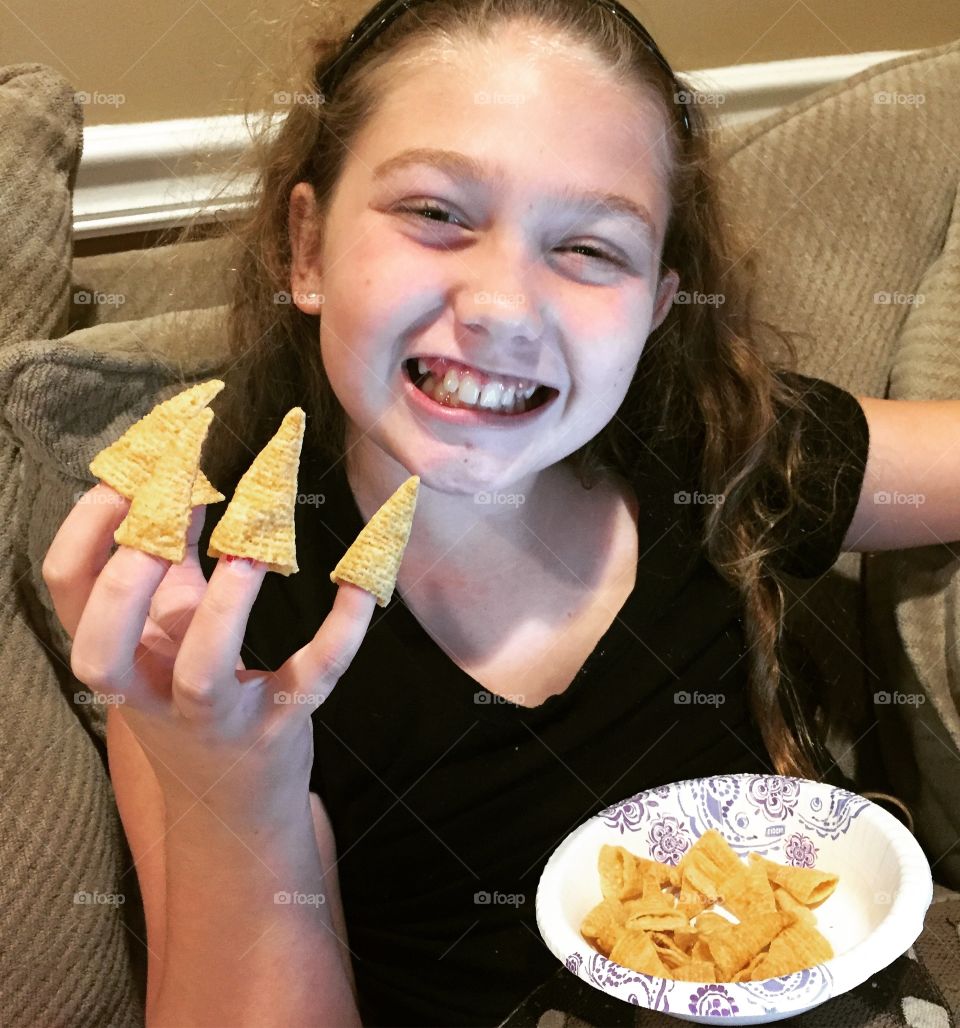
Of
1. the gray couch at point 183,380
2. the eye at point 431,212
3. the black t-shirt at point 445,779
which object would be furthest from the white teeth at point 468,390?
the gray couch at point 183,380

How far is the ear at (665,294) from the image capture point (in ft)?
3.53

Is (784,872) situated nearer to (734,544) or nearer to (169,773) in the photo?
(734,544)

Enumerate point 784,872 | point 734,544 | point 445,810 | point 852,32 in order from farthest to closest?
point 852,32 < point 734,544 < point 445,810 < point 784,872

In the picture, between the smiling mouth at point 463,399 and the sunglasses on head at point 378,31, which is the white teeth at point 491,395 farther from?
the sunglasses on head at point 378,31

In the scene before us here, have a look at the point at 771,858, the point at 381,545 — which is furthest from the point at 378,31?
the point at 771,858

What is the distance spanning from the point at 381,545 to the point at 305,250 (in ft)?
1.45

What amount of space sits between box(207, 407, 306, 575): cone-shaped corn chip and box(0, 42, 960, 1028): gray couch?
380 mm

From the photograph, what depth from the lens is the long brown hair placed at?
1.08 m

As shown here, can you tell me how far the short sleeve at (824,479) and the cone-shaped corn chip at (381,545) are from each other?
583mm

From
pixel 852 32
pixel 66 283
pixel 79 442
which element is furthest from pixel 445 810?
pixel 852 32


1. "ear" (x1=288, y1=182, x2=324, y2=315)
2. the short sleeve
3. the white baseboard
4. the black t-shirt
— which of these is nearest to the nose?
"ear" (x1=288, y1=182, x2=324, y2=315)

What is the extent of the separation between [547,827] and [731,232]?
0.67 meters

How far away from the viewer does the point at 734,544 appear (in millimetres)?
1125

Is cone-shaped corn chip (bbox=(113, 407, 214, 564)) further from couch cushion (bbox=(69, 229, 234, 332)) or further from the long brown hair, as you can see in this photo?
couch cushion (bbox=(69, 229, 234, 332))
